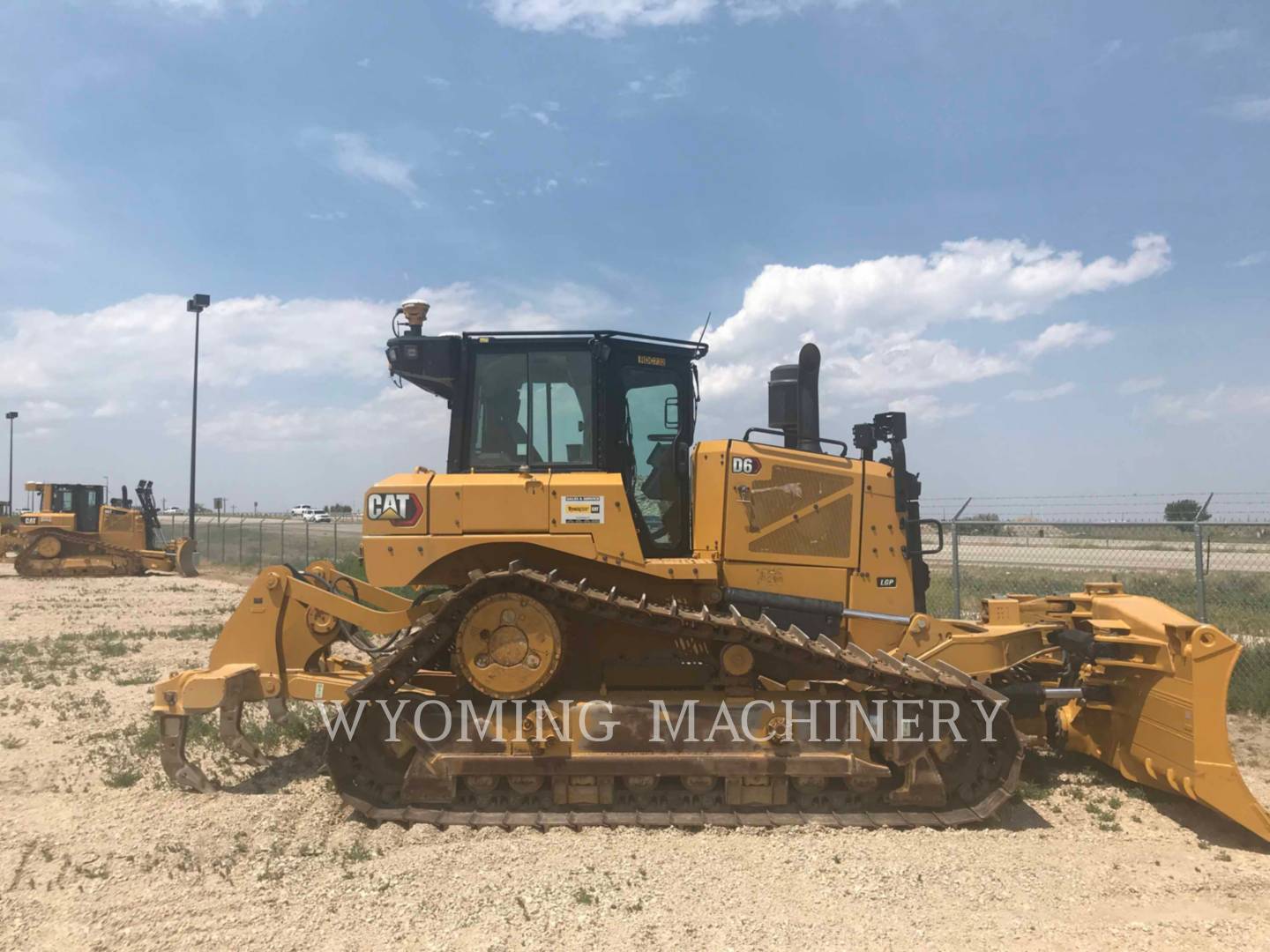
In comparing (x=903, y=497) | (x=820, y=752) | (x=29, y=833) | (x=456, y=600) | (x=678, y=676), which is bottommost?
(x=29, y=833)

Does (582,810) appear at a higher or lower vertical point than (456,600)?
lower

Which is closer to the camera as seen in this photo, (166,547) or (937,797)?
(937,797)

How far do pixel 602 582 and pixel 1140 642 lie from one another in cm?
369

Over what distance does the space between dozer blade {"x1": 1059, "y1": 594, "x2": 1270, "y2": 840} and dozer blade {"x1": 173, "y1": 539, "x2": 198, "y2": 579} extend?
2655 centimetres

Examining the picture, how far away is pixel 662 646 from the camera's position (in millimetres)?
6062

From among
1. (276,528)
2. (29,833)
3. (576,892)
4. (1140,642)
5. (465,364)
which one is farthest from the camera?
(276,528)

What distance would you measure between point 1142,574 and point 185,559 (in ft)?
84.1

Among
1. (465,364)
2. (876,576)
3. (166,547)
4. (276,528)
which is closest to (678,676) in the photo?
(876,576)

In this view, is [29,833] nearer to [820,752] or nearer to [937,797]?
[820,752]

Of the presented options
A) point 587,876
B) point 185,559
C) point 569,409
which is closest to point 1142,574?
point 569,409

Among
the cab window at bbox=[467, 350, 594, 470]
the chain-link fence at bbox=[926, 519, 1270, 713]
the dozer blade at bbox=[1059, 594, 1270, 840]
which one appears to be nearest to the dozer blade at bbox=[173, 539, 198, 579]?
the chain-link fence at bbox=[926, 519, 1270, 713]

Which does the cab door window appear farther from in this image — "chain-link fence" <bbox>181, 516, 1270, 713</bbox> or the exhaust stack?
"chain-link fence" <bbox>181, 516, 1270, 713</bbox>

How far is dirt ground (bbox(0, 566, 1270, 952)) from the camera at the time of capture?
4148mm

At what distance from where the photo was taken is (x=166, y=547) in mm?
28625
